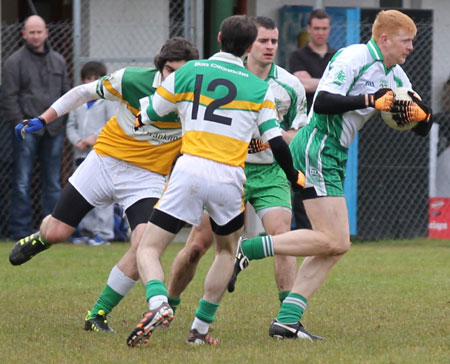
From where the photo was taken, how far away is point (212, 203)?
19.9ft

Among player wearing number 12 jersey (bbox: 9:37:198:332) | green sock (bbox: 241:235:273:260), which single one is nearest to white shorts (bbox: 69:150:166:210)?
player wearing number 12 jersey (bbox: 9:37:198:332)

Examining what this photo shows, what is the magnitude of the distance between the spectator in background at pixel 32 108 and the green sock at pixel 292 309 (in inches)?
236

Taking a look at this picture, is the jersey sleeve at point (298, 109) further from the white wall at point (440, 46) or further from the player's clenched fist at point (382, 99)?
the white wall at point (440, 46)

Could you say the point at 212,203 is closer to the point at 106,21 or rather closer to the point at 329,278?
the point at 329,278

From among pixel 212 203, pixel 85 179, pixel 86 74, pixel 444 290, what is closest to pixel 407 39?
pixel 212 203

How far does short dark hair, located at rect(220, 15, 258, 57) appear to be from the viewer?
605 cm

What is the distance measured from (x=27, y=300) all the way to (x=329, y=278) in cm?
292

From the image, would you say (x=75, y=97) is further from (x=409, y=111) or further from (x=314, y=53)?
(x=314, y=53)

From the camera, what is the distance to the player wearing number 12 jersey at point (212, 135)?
6.00 m

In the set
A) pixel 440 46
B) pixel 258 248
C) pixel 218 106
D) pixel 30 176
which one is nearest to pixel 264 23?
pixel 218 106

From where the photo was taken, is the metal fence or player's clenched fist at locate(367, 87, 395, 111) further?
the metal fence

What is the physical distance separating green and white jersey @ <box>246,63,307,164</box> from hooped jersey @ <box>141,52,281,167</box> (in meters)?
1.26

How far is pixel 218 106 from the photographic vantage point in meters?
5.99

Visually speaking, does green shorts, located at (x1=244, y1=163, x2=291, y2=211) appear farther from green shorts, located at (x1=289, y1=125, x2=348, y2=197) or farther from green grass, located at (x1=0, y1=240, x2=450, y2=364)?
green grass, located at (x1=0, y1=240, x2=450, y2=364)
